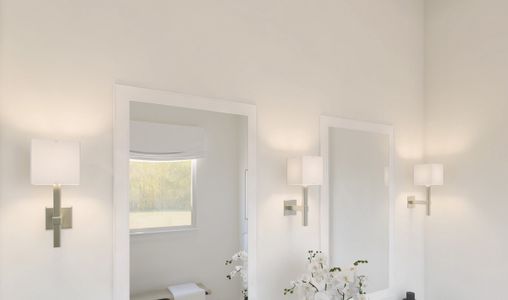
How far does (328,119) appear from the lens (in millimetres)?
2299

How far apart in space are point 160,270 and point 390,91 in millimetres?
2097

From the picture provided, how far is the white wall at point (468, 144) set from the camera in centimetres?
249

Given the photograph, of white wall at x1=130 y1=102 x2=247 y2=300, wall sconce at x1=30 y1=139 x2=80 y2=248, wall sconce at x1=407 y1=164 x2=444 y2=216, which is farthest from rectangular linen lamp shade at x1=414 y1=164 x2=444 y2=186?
wall sconce at x1=30 y1=139 x2=80 y2=248

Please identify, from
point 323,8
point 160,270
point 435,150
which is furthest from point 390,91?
point 160,270

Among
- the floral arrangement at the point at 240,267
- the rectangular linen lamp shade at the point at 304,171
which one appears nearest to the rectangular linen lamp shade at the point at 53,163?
the floral arrangement at the point at 240,267

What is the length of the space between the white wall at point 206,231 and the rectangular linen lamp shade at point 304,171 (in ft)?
1.01

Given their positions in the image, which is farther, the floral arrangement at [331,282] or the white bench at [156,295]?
the floral arrangement at [331,282]

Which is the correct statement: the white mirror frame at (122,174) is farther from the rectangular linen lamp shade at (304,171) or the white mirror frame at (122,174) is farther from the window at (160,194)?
the rectangular linen lamp shade at (304,171)

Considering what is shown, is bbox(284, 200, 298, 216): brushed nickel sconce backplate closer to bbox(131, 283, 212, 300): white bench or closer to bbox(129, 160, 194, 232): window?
bbox(129, 160, 194, 232): window

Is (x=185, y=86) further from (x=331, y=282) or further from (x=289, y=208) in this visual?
(x=331, y=282)

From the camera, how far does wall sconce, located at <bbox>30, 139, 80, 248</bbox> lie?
1275 mm

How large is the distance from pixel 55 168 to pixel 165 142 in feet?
1.66

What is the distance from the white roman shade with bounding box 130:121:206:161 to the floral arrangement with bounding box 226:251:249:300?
57 cm

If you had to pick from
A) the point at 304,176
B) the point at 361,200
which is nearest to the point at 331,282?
the point at 304,176
